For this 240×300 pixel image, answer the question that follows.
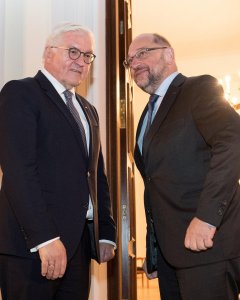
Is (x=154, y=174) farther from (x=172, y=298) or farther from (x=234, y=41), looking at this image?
(x=234, y=41)

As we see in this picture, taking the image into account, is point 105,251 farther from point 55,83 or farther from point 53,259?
point 55,83

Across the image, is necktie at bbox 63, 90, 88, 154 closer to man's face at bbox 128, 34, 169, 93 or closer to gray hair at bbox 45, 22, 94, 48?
gray hair at bbox 45, 22, 94, 48

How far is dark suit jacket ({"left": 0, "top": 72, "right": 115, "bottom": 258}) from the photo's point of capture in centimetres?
154

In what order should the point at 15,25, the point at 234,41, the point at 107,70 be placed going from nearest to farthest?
1. the point at 15,25
2. the point at 107,70
3. the point at 234,41

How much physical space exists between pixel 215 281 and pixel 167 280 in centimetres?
36

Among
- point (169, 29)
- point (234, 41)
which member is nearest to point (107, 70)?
point (169, 29)

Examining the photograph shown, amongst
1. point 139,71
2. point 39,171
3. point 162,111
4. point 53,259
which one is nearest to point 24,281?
point 53,259

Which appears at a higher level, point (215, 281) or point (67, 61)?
point (67, 61)

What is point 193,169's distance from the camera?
1634 mm

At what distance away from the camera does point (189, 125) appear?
1667mm

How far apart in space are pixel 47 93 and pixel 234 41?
525 cm

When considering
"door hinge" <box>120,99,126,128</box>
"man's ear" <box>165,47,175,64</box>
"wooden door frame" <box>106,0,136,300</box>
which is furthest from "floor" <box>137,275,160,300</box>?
"man's ear" <box>165,47,175,64</box>

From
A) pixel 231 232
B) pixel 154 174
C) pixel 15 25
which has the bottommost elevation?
pixel 231 232

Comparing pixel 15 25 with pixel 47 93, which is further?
pixel 15 25
